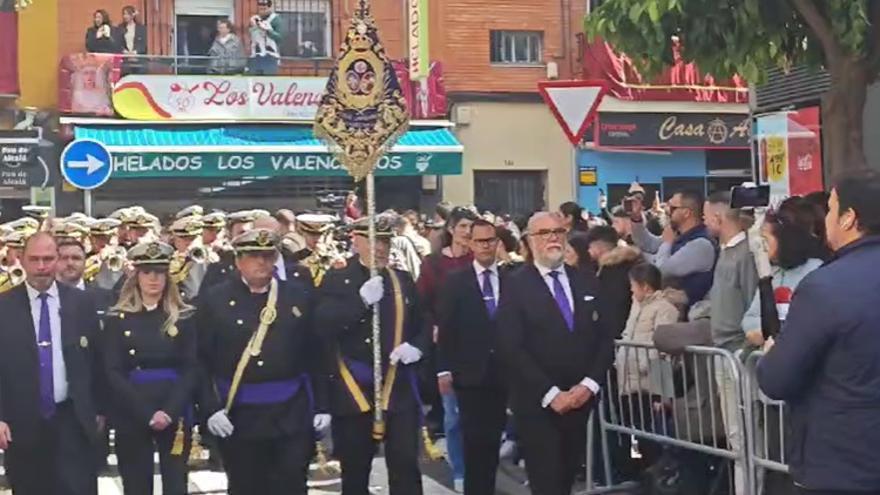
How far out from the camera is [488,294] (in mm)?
8859

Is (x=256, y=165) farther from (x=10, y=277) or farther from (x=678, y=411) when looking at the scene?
(x=678, y=411)

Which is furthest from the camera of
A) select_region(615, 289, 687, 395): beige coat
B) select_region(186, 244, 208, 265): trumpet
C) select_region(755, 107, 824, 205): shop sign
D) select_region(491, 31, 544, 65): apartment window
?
select_region(491, 31, 544, 65): apartment window

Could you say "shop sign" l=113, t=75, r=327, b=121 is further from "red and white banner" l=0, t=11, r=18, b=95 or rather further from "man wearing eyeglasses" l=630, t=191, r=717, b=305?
"man wearing eyeglasses" l=630, t=191, r=717, b=305

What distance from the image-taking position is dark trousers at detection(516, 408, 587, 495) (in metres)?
7.61

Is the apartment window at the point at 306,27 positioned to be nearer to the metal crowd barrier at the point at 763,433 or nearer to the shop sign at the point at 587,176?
the shop sign at the point at 587,176

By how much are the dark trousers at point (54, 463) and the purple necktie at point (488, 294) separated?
108 inches

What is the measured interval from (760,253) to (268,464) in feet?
10.4

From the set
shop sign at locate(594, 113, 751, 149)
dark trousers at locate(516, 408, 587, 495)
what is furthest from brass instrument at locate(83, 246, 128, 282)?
shop sign at locate(594, 113, 751, 149)

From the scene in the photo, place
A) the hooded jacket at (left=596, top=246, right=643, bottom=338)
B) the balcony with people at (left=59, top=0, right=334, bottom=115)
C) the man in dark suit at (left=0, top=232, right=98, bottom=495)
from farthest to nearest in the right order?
the balcony with people at (left=59, top=0, right=334, bottom=115) → the hooded jacket at (left=596, top=246, right=643, bottom=338) → the man in dark suit at (left=0, top=232, right=98, bottom=495)

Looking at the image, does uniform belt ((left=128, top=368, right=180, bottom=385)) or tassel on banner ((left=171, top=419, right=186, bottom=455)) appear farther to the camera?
tassel on banner ((left=171, top=419, right=186, bottom=455))

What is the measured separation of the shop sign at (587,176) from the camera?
25.0 metres

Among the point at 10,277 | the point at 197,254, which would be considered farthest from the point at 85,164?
the point at 10,277

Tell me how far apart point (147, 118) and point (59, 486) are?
15.8m

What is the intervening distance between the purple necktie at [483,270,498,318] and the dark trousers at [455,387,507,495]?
21.2 inches
